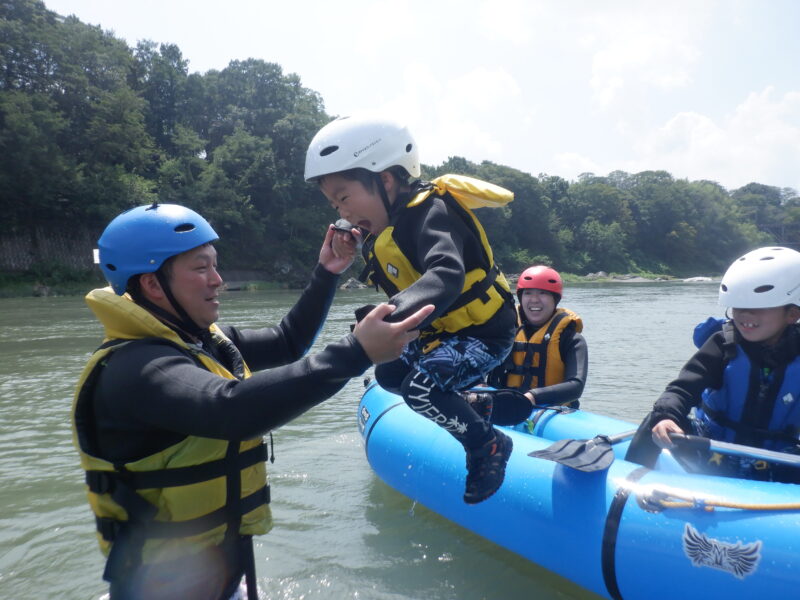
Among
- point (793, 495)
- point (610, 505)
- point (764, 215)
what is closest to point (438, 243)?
point (610, 505)

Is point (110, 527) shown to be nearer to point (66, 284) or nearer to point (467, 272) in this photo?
point (467, 272)

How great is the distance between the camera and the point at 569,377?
5.28 metres

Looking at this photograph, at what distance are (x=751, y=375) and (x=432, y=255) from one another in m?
2.35

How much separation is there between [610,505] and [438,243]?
1.83 metres

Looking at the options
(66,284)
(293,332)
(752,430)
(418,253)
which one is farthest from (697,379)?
(66,284)

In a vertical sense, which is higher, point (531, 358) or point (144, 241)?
point (144, 241)

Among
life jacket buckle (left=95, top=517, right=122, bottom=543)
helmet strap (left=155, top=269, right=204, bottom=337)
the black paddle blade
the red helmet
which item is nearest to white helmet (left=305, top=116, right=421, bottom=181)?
helmet strap (left=155, top=269, right=204, bottom=337)

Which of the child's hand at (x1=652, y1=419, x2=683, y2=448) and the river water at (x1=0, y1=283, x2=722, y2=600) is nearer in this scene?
the child's hand at (x1=652, y1=419, x2=683, y2=448)

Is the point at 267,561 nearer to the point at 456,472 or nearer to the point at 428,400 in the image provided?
the point at 456,472

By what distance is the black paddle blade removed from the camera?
3219mm

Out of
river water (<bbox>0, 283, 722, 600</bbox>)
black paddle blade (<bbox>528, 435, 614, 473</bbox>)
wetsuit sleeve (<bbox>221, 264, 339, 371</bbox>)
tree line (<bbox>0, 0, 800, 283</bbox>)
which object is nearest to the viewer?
wetsuit sleeve (<bbox>221, 264, 339, 371</bbox>)

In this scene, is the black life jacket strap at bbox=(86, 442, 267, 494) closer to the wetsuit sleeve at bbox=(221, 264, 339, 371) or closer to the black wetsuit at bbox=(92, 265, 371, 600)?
the black wetsuit at bbox=(92, 265, 371, 600)

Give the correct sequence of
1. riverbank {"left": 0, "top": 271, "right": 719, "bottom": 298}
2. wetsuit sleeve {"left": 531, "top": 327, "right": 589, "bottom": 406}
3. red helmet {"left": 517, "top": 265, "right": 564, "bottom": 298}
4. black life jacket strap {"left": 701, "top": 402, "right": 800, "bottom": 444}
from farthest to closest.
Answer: riverbank {"left": 0, "top": 271, "right": 719, "bottom": 298} < red helmet {"left": 517, "top": 265, "right": 564, "bottom": 298} < wetsuit sleeve {"left": 531, "top": 327, "right": 589, "bottom": 406} < black life jacket strap {"left": 701, "top": 402, "right": 800, "bottom": 444}

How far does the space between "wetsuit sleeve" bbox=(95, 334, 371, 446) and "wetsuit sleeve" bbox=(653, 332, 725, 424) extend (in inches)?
A: 98.3
